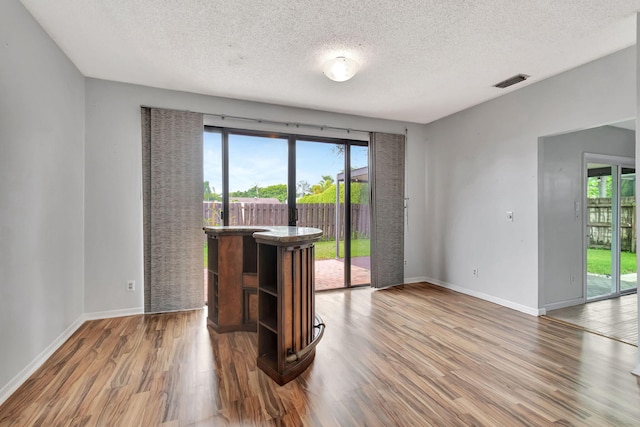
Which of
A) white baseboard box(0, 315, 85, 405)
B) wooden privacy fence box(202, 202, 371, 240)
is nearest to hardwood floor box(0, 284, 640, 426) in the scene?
white baseboard box(0, 315, 85, 405)

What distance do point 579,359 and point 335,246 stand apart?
307 centimetres

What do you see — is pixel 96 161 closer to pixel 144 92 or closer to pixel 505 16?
pixel 144 92

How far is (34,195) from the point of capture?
2340mm

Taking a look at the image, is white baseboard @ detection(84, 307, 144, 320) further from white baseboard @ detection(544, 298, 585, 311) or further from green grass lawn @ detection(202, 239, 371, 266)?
white baseboard @ detection(544, 298, 585, 311)

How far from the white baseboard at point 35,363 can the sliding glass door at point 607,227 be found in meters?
6.12

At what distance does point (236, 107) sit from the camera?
4.02 m

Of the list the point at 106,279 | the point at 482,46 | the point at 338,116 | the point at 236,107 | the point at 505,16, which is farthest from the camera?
the point at 338,116

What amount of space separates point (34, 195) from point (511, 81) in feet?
15.5

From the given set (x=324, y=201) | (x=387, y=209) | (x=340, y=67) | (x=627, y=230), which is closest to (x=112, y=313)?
(x=324, y=201)

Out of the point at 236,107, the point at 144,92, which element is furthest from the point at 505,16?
the point at 144,92

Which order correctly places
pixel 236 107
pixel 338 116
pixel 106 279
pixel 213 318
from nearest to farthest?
pixel 213 318
pixel 106 279
pixel 236 107
pixel 338 116

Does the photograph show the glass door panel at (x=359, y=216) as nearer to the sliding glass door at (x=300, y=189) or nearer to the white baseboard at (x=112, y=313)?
the sliding glass door at (x=300, y=189)

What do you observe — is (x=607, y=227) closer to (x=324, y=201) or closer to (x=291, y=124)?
(x=324, y=201)

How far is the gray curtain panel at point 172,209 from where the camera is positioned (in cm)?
356
